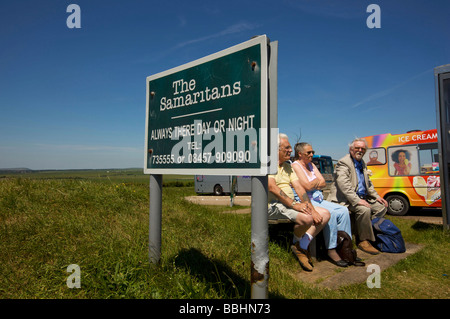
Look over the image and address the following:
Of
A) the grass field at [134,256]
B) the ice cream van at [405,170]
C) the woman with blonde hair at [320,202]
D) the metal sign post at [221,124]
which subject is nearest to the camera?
the metal sign post at [221,124]

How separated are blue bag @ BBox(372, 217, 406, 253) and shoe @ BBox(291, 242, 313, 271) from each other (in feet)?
4.99

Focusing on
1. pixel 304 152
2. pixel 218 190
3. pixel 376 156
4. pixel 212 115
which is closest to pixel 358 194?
pixel 304 152

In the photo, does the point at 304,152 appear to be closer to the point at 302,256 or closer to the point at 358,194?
the point at 358,194

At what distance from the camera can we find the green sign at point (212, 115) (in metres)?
1.83

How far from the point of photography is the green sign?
183cm

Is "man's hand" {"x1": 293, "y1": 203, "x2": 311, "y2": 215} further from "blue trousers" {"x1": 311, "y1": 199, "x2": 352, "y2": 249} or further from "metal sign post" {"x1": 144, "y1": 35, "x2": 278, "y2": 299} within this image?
"metal sign post" {"x1": 144, "y1": 35, "x2": 278, "y2": 299}

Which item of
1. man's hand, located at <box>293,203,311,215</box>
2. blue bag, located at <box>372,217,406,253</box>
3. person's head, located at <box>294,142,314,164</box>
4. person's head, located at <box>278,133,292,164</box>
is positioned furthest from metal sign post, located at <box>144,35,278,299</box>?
blue bag, located at <box>372,217,406,253</box>

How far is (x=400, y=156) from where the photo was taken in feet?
30.4

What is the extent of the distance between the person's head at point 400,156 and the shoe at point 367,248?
5.80m

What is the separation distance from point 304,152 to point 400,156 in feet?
21.6

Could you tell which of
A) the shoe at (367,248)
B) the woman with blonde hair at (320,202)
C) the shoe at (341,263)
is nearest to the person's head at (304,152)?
the woman with blonde hair at (320,202)

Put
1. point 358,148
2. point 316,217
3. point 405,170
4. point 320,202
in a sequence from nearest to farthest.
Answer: point 316,217
point 320,202
point 358,148
point 405,170

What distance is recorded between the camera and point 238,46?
202 cm

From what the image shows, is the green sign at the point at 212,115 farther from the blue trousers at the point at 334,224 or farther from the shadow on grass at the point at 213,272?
the blue trousers at the point at 334,224
